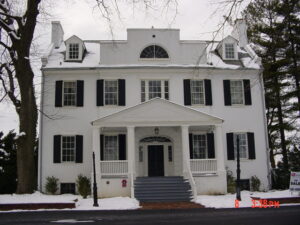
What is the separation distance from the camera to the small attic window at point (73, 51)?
934 inches

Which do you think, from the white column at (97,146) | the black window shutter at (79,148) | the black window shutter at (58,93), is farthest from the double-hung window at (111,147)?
the black window shutter at (58,93)

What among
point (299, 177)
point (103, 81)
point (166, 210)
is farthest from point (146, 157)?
point (299, 177)

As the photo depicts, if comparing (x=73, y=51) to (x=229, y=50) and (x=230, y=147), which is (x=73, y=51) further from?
(x=230, y=147)

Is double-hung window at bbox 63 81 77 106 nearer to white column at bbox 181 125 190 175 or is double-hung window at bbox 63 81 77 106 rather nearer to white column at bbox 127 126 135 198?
white column at bbox 127 126 135 198

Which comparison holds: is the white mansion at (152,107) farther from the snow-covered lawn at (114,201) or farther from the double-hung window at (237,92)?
the snow-covered lawn at (114,201)

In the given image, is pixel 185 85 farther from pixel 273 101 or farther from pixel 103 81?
pixel 273 101

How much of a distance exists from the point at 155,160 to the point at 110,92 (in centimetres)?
486

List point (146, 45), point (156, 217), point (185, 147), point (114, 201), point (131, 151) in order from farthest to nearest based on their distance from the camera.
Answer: point (146, 45)
point (185, 147)
point (131, 151)
point (114, 201)
point (156, 217)

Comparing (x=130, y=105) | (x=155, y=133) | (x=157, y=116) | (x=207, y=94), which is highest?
(x=207, y=94)

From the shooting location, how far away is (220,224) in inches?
439

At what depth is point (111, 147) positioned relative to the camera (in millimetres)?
22266

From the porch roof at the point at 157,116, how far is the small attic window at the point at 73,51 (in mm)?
5538

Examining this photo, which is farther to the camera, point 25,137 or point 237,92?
point 237,92

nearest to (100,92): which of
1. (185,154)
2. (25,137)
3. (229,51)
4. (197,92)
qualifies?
(25,137)
